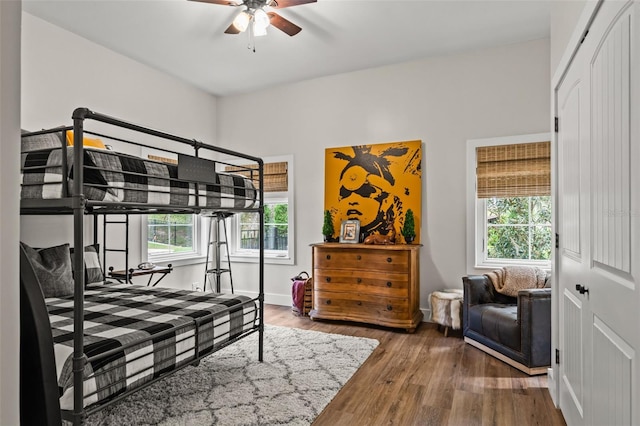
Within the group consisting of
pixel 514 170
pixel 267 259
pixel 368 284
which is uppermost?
pixel 514 170

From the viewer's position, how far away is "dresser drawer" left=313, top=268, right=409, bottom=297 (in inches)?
153

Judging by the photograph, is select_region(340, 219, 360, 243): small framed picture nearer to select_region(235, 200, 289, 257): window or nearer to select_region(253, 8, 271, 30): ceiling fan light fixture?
select_region(235, 200, 289, 257): window

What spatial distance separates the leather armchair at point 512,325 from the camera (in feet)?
9.27

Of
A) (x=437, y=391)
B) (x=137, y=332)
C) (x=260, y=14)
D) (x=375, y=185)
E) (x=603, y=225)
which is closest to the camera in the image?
(x=603, y=225)

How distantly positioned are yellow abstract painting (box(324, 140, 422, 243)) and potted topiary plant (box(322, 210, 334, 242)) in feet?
0.30

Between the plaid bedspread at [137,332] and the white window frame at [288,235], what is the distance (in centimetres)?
218

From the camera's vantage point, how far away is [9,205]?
0.70m

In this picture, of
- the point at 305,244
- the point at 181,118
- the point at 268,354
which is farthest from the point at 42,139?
the point at 305,244

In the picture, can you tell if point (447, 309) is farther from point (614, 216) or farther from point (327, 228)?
point (614, 216)

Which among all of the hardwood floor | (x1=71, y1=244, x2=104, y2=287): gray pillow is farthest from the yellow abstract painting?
(x1=71, y1=244, x2=104, y2=287): gray pillow

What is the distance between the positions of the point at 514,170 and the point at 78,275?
151 inches

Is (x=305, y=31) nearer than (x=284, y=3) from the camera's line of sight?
No

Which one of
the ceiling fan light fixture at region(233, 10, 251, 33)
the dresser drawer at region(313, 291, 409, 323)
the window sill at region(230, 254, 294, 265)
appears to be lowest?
the dresser drawer at region(313, 291, 409, 323)

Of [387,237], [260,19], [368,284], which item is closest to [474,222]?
[387,237]
